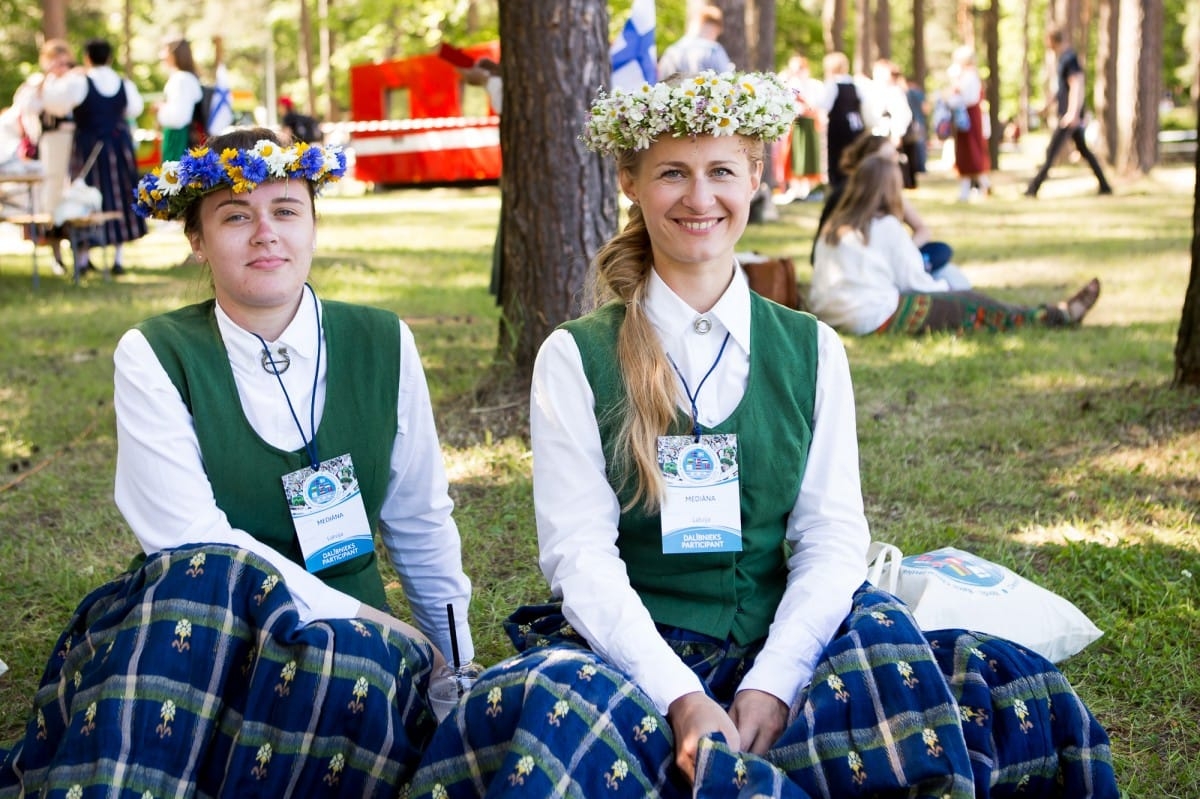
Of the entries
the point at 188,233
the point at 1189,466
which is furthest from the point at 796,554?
the point at 1189,466

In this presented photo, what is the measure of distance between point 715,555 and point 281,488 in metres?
0.88

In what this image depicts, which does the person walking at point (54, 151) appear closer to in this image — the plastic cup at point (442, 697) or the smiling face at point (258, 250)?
the smiling face at point (258, 250)

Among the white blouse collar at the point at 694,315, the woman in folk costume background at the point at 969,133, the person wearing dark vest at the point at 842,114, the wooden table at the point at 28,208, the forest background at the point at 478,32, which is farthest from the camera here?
the forest background at the point at 478,32

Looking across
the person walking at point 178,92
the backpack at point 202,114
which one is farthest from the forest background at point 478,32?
the person walking at point 178,92

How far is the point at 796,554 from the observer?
100.0 inches

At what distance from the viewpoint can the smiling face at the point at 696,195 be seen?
8.23 ft

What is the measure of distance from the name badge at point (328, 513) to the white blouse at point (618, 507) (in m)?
0.43

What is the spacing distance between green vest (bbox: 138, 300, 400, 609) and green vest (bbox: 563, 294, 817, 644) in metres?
0.49

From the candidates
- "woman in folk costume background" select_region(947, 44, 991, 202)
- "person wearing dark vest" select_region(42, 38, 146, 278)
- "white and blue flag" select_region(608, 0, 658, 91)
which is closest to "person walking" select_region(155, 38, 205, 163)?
"person wearing dark vest" select_region(42, 38, 146, 278)

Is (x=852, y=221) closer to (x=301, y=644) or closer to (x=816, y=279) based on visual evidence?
(x=816, y=279)

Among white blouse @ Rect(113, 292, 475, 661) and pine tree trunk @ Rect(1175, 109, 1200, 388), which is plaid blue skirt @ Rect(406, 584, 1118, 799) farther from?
pine tree trunk @ Rect(1175, 109, 1200, 388)

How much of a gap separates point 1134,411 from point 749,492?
10.8 feet

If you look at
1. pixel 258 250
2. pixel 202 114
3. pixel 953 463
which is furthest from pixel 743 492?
pixel 202 114

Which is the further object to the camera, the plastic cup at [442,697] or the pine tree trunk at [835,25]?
the pine tree trunk at [835,25]
